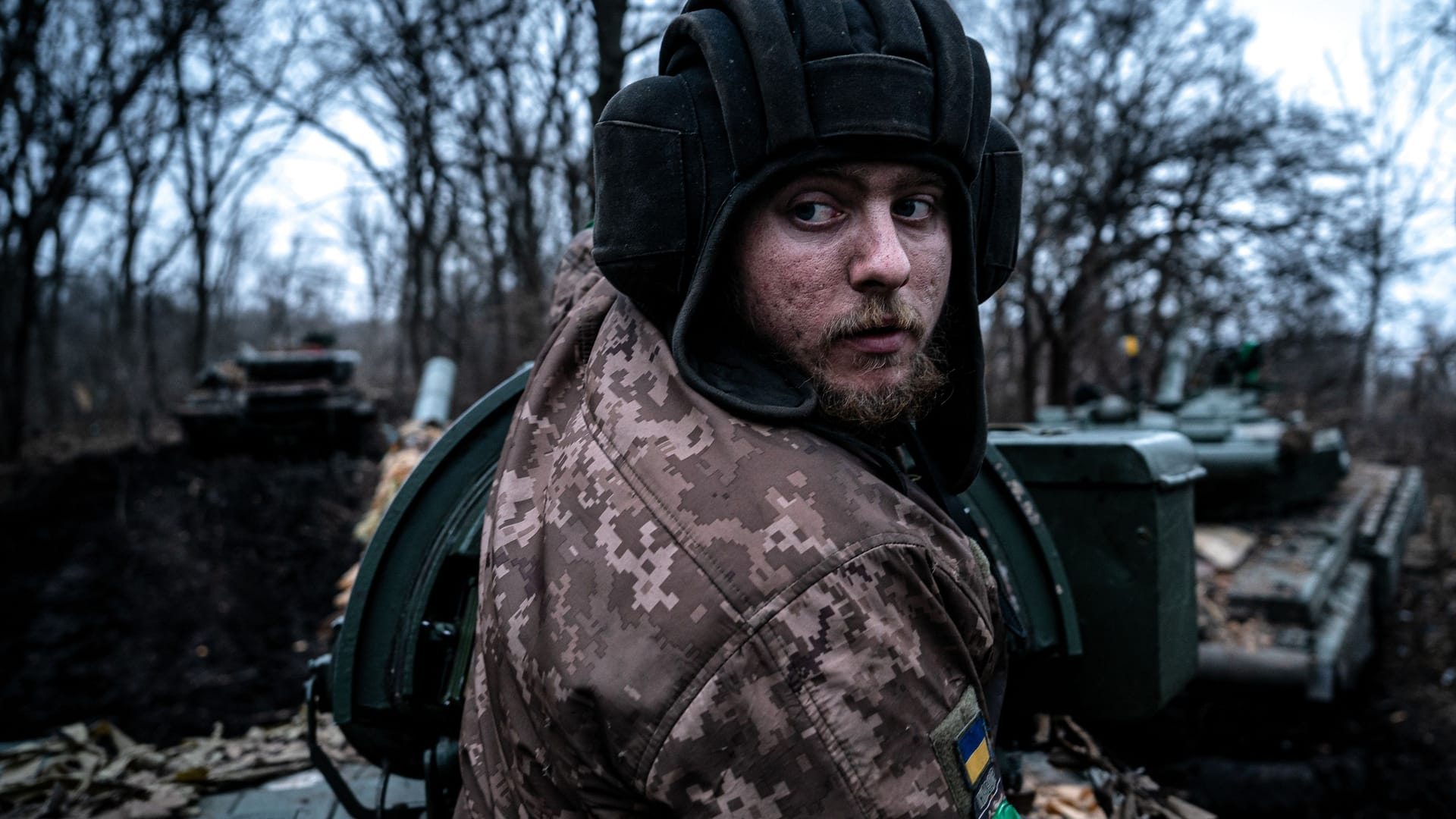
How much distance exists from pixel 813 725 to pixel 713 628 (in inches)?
7.1

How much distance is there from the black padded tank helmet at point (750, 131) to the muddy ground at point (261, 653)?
2540 mm

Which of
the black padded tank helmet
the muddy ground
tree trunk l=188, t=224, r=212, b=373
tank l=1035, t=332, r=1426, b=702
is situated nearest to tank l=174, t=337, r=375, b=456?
the muddy ground

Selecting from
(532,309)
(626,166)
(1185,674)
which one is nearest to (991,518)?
(1185,674)

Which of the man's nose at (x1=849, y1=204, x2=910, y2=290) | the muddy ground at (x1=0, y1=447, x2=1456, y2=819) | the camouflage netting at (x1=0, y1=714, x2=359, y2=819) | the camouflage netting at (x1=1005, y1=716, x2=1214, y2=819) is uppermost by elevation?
the man's nose at (x1=849, y1=204, x2=910, y2=290)

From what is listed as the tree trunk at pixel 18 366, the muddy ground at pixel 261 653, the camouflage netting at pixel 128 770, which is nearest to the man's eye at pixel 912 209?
the muddy ground at pixel 261 653

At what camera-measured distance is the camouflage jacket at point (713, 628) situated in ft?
3.94

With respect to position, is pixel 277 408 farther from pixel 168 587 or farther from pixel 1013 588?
pixel 1013 588

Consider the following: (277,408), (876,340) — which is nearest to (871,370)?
(876,340)

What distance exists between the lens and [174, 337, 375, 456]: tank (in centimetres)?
1362

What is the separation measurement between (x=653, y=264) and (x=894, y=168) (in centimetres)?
43

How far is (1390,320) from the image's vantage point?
1570cm

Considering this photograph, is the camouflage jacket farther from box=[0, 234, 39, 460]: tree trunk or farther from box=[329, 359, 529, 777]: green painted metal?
box=[0, 234, 39, 460]: tree trunk

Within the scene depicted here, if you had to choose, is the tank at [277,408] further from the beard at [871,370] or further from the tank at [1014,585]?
the beard at [871,370]

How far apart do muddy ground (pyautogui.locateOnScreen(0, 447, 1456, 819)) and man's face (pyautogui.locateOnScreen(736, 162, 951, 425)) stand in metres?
2.36
